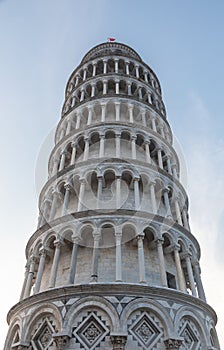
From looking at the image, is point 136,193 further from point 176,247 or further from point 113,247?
point 176,247

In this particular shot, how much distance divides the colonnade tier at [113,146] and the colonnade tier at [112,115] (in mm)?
1121

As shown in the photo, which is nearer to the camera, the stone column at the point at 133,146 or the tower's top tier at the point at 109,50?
the stone column at the point at 133,146

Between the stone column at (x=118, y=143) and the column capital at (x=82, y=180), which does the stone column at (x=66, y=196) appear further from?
the stone column at (x=118, y=143)

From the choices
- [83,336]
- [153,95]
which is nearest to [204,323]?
[83,336]

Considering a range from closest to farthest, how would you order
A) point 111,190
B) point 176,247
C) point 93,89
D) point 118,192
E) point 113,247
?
point 113,247 → point 176,247 → point 118,192 → point 111,190 → point 93,89

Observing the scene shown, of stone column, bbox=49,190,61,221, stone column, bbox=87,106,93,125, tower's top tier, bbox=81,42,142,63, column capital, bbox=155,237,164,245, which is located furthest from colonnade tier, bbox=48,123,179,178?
tower's top tier, bbox=81,42,142,63

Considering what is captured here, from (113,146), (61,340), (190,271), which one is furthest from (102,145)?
(61,340)

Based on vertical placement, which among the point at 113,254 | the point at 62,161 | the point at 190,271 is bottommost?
the point at 190,271

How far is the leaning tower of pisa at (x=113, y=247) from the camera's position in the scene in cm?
1091

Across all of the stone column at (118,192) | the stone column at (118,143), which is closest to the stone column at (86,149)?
the stone column at (118,143)

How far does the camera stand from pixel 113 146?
717 inches

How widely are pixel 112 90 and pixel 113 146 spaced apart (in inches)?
245

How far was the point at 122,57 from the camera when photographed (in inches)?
971

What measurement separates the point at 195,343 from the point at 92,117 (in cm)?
1340
